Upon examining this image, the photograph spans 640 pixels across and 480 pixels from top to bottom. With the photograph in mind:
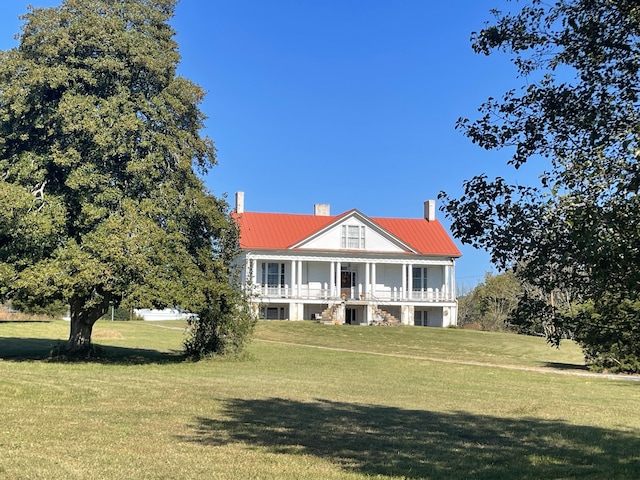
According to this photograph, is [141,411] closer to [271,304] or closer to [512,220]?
[512,220]

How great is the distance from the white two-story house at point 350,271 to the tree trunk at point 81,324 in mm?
24761

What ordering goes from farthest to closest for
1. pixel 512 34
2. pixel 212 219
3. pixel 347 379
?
pixel 212 219 < pixel 347 379 < pixel 512 34

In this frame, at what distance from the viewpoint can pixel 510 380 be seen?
1975 centimetres

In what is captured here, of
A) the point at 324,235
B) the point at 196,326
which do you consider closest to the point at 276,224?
the point at 324,235

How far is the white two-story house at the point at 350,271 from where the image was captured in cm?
4816

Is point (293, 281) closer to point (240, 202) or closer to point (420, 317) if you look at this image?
point (240, 202)

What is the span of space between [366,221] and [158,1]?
29440 mm

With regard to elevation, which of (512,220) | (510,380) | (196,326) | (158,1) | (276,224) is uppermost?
(158,1)

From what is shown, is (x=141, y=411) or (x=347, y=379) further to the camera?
(x=347, y=379)

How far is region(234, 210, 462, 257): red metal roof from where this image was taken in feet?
161

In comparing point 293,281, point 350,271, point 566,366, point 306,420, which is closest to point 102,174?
point 306,420

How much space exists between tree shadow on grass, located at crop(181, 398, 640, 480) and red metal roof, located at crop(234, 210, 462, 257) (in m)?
36.5

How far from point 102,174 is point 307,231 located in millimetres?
32013

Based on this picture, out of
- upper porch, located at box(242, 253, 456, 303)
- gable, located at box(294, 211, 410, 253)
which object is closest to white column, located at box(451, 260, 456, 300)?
upper porch, located at box(242, 253, 456, 303)
